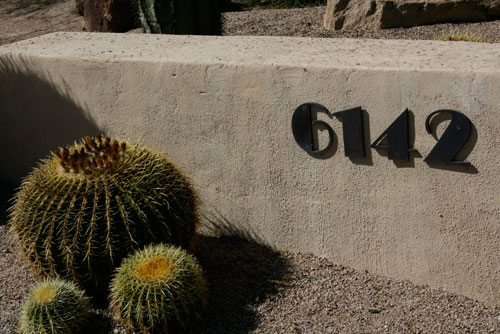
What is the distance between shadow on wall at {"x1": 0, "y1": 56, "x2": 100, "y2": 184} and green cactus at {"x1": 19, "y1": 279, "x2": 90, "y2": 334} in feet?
5.05

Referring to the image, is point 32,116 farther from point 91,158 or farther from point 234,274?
point 234,274

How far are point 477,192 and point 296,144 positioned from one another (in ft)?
3.66

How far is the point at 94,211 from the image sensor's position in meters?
4.23

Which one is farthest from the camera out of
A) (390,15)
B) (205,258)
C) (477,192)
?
(390,15)

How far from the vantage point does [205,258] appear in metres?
4.94

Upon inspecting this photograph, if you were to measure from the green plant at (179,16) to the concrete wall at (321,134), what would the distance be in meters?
0.84

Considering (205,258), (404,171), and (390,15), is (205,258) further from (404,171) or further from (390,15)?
(390,15)

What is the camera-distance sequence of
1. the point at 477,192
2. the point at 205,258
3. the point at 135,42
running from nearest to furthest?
the point at 477,192, the point at 205,258, the point at 135,42

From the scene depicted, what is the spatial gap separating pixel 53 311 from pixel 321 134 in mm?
1794

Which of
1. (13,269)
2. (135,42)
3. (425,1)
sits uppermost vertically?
(135,42)

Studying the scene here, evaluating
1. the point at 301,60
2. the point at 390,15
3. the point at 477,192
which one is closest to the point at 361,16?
the point at 390,15

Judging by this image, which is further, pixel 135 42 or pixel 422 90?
pixel 135 42

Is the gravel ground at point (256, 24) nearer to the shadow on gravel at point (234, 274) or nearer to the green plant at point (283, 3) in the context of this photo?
the green plant at point (283, 3)

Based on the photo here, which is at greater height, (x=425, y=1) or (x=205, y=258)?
(x=425, y=1)
